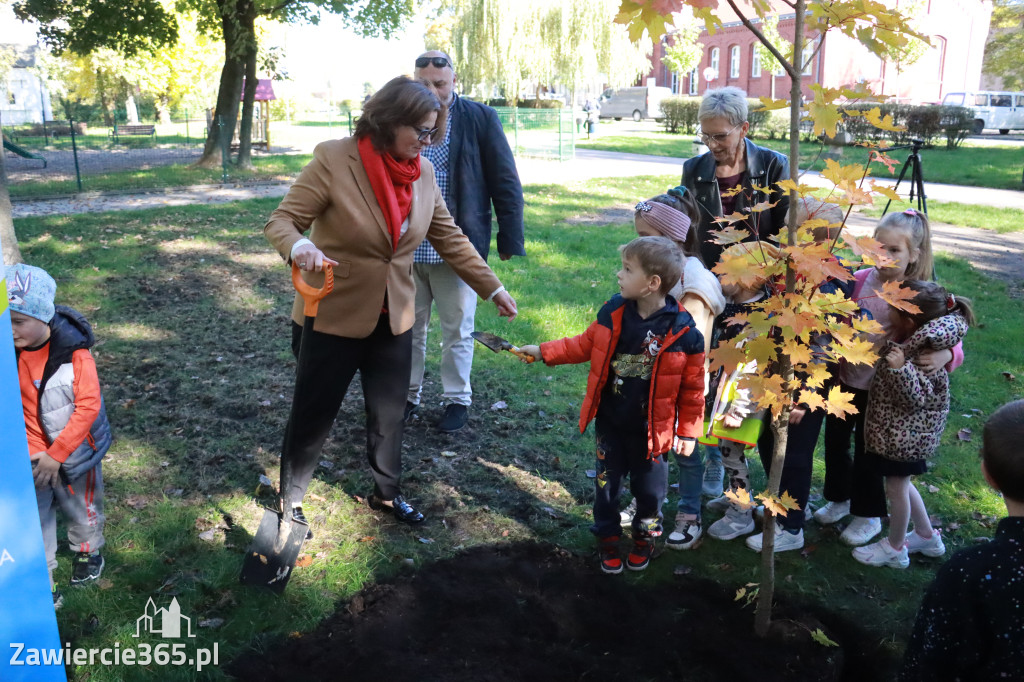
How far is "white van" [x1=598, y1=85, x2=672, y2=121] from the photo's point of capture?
4284 cm

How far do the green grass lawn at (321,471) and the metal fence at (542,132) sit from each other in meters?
14.3

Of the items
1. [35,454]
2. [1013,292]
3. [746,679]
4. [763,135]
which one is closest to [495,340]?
[746,679]

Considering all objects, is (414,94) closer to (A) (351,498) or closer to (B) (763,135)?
(A) (351,498)

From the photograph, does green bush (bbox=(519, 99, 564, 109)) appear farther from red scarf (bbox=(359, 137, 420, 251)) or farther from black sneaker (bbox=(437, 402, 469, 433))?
red scarf (bbox=(359, 137, 420, 251))

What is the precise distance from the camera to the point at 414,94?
3.21 metres

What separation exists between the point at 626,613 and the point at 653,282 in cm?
138

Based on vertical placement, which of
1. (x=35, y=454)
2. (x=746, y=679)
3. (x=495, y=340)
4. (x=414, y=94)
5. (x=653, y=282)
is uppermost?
(x=414, y=94)

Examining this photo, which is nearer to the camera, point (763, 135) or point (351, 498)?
point (351, 498)

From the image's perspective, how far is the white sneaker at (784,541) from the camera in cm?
380

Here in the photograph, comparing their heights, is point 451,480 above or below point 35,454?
below

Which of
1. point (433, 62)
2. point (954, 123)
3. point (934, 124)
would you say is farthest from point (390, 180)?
point (954, 123)

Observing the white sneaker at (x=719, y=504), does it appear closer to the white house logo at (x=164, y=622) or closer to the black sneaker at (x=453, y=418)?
the black sneaker at (x=453, y=418)

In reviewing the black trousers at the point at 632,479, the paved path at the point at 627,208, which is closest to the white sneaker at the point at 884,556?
the black trousers at the point at 632,479

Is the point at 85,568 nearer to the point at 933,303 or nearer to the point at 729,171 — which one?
the point at 729,171
